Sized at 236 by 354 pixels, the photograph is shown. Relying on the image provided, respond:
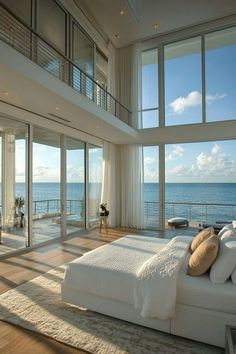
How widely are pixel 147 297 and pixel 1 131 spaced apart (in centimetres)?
379

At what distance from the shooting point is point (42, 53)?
15.3 feet

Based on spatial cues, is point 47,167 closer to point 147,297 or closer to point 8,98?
point 8,98

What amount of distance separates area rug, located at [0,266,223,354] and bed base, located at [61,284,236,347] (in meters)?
0.07

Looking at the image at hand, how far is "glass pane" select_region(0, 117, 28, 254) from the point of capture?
4.45 meters

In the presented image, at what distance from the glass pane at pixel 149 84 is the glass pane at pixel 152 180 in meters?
0.81

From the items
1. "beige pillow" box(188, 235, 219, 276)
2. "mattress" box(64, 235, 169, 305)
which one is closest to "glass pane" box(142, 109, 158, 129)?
"mattress" box(64, 235, 169, 305)

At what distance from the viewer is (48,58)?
4832 mm

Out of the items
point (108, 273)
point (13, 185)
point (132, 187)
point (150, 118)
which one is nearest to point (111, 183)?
point (132, 187)

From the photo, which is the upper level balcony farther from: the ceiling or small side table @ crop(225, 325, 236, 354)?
small side table @ crop(225, 325, 236, 354)

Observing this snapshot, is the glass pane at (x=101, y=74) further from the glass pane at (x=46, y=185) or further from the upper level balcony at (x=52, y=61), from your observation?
the glass pane at (x=46, y=185)

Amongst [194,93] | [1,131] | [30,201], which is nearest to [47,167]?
[30,201]

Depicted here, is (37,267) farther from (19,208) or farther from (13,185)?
(13,185)

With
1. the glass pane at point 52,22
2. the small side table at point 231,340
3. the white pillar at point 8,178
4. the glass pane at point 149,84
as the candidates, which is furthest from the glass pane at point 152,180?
the small side table at point 231,340

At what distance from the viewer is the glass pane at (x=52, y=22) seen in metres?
4.99
